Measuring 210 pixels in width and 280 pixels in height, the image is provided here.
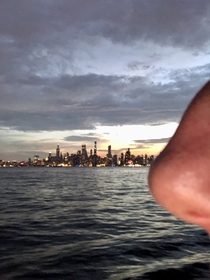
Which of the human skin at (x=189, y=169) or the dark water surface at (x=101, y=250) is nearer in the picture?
the human skin at (x=189, y=169)

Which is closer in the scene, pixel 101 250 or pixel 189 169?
pixel 189 169

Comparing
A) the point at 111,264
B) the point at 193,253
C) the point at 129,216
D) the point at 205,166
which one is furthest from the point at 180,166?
the point at 129,216

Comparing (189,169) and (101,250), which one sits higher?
(189,169)

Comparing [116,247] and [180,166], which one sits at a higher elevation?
[180,166]

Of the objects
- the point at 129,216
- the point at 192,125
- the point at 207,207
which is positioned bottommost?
the point at 129,216

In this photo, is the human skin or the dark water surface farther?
the dark water surface

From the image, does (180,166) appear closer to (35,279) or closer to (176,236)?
(35,279)

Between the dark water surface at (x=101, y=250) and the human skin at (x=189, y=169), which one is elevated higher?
the human skin at (x=189, y=169)

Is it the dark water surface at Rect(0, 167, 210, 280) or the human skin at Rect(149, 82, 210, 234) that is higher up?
the human skin at Rect(149, 82, 210, 234)
